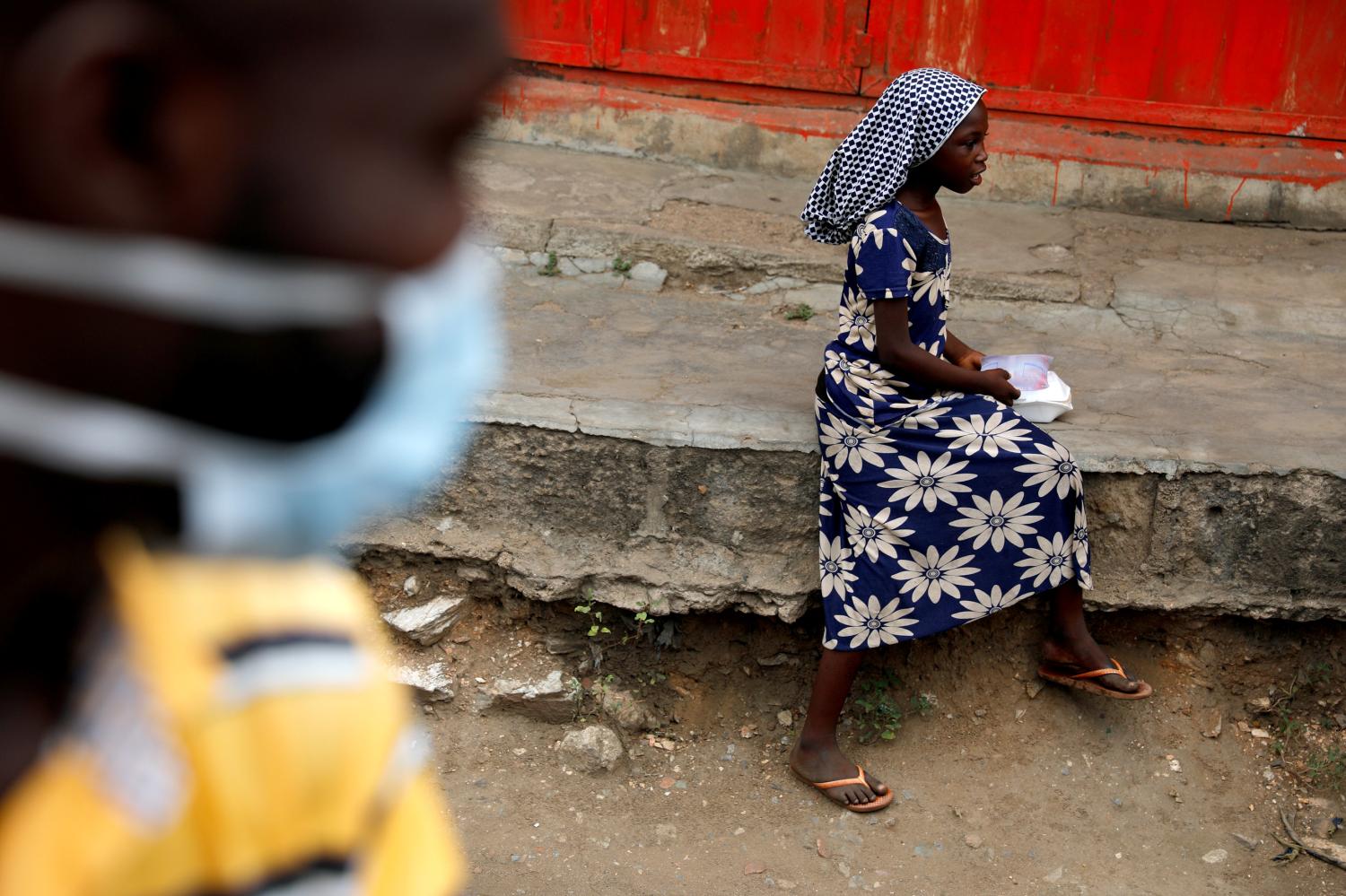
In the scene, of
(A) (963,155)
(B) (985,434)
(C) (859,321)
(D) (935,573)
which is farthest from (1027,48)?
(D) (935,573)

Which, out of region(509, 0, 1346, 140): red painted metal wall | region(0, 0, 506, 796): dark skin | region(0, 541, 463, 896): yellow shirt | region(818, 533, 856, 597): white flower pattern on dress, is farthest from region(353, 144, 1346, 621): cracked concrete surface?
region(0, 0, 506, 796): dark skin

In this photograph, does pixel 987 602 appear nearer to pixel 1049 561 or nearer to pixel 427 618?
pixel 1049 561

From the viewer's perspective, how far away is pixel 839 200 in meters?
Result: 3.34

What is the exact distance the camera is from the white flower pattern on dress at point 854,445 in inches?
131

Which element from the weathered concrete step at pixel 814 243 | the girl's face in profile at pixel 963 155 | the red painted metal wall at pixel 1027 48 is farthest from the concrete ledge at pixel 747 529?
the red painted metal wall at pixel 1027 48

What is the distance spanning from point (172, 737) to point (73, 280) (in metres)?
0.28

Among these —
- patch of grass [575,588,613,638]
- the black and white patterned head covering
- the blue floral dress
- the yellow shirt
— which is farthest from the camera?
patch of grass [575,588,613,638]

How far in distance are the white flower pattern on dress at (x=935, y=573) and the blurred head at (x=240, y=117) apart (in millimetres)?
2819

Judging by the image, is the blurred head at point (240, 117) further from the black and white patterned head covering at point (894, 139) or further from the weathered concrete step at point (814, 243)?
the weathered concrete step at point (814, 243)

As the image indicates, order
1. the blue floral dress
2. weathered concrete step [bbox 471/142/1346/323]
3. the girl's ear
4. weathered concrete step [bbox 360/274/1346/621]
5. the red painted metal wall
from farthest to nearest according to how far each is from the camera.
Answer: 1. the red painted metal wall
2. weathered concrete step [bbox 471/142/1346/323]
3. weathered concrete step [bbox 360/274/1346/621]
4. the blue floral dress
5. the girl's ear

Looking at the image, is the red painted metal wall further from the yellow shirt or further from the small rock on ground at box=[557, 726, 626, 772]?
the yellow shirt

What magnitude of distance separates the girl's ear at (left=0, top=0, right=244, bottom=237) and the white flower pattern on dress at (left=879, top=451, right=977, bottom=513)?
2.82m

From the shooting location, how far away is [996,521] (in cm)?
333

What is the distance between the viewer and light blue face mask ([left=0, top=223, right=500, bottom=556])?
0.62 m
